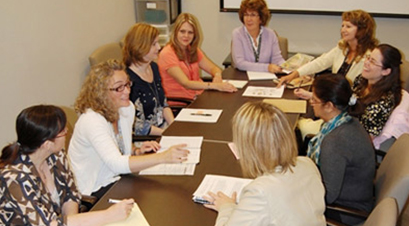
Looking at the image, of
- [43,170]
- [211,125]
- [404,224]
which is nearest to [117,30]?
[211,125]

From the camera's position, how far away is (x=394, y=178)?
1.90 meters

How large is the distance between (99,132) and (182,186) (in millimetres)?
503

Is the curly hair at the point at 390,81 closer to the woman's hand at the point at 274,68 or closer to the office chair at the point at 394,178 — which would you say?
the office chair at the point at 394,178

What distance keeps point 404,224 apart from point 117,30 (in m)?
3.24

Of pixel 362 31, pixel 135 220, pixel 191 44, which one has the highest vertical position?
pixel 362 31

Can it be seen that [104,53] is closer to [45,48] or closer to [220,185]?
[45,48]

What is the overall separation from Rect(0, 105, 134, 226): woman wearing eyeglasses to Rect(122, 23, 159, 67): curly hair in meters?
1.21

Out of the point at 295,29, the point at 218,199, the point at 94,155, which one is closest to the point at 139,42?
the point at 94,155

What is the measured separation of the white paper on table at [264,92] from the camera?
321 centimetres

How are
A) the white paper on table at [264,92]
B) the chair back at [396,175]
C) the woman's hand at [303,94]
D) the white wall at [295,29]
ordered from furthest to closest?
the white wall at [295,29] < the white paper on table at [264,92] < the woman's hand at [303,94] < the chair back at [396,175]

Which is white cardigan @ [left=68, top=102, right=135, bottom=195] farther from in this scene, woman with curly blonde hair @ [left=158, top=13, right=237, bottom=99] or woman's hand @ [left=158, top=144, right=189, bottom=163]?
woman with curly blonde hair @ [left=158, top=13, right=237, bottom=99]

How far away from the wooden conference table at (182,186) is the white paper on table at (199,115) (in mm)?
65

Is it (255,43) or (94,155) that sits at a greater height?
(255,43)

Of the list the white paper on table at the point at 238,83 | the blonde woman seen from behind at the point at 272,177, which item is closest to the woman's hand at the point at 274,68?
the white paper on table at the point at 238,83
